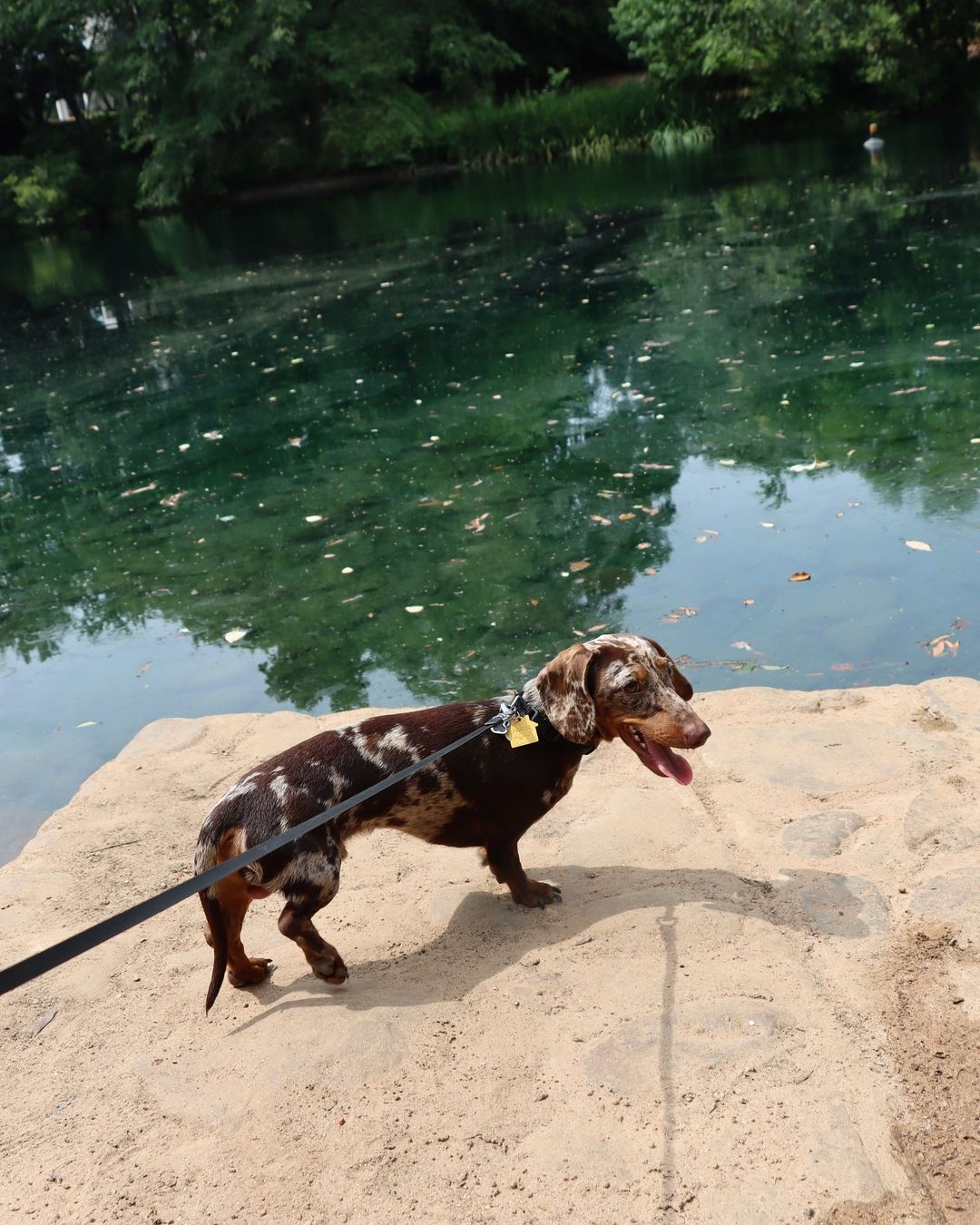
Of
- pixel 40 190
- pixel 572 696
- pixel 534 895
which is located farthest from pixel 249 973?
pixel 40 190

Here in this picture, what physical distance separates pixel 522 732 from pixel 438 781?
34 centimetres

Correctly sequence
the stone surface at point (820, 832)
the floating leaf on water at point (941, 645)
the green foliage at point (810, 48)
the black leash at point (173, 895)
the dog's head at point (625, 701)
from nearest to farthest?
the black leash at point (173, 895), the dog's head at point (625, 701), the stone surface at point (820, 832), the floating leaf on water at point (941, 645), the green foliage at point (810, 48)

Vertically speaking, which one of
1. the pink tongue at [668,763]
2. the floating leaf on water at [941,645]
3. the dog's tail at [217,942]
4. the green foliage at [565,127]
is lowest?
the floating leaf on water at [941,645]

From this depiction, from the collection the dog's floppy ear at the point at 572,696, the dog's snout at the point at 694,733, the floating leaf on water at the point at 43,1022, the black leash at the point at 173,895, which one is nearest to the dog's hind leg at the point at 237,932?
the black leash at the point at 173,895

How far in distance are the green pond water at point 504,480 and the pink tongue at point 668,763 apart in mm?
2392

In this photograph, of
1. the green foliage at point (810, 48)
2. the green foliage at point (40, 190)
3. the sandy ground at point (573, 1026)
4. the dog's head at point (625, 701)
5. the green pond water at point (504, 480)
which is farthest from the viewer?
the green foliage at point (40, 190)

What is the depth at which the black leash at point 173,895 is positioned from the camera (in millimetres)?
2531

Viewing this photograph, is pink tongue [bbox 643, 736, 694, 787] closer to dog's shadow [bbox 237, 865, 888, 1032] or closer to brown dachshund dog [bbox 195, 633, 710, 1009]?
brown dachshund dog [bbox 195, 633, 710, 1009]

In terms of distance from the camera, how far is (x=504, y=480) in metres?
9.49

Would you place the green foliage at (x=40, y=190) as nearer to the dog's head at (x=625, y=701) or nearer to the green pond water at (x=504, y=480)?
the green pond water at (x=504, y=480)

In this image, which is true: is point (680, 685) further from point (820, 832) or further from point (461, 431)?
point (461, 431)

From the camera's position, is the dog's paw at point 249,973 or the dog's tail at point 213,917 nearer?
the dog's tail at point 213,917

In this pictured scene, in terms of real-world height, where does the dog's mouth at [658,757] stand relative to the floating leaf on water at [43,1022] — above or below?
above

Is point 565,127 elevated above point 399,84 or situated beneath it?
situated beneath
